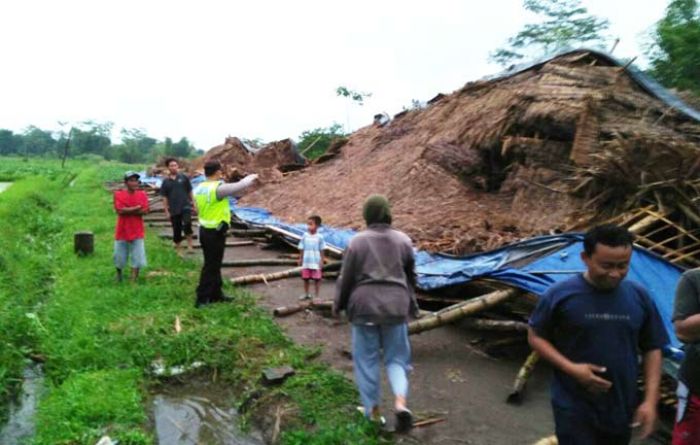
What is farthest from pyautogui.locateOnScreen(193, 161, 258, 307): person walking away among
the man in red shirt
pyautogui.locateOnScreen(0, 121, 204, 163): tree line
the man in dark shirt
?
pyautogui.locateOnScreen(0, 121, 204, 163): tree line

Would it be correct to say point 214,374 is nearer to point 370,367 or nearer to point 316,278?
point 370,367

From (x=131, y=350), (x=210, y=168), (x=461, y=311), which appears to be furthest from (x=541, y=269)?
(x=131, y=350)

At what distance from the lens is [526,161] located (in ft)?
36.1

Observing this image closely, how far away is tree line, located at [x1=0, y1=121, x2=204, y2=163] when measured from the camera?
79.9 metres

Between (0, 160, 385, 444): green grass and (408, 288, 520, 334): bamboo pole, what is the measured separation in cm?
108

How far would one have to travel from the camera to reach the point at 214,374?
5570 millimetres

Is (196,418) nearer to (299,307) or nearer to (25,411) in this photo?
(25,411)

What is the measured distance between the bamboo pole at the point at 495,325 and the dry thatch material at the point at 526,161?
6.35 ft

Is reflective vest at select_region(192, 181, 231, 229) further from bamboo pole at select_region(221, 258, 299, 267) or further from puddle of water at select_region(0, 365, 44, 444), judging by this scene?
bamboo pole at select_region(221, 258, 299, 267)

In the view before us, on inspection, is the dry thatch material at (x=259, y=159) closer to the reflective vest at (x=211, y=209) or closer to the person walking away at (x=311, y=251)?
the person walking away at (x=311, y=251)

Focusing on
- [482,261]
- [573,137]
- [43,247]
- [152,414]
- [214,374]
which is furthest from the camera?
[43,247]

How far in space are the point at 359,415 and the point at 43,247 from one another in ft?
36.3

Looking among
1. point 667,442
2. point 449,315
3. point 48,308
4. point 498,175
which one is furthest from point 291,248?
point 667,442

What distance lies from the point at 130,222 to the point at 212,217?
1.67 m
